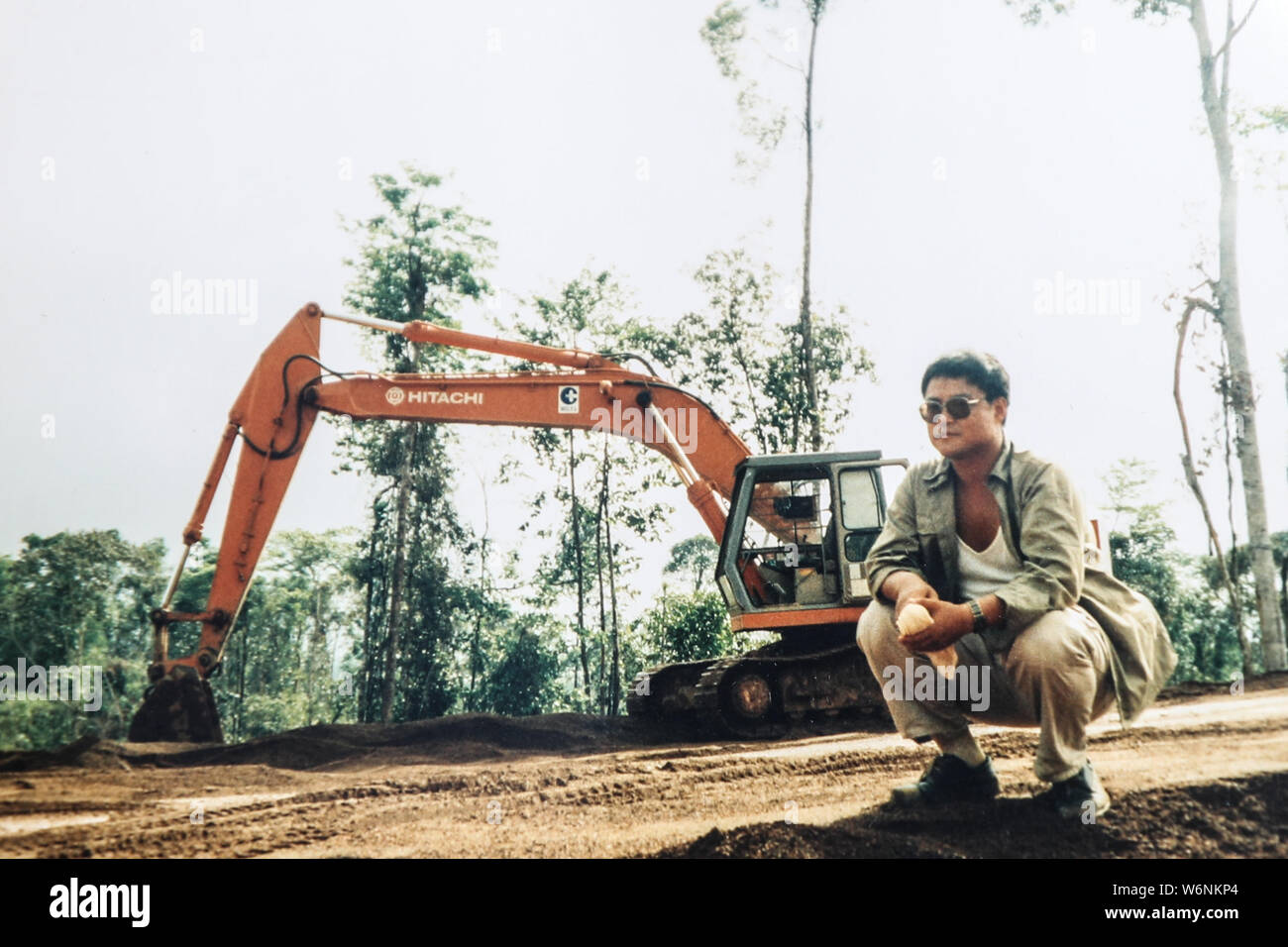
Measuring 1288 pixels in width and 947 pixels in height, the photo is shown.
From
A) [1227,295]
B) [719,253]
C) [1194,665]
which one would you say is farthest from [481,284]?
[1194,665]

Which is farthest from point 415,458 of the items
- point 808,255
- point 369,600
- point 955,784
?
point 955,784

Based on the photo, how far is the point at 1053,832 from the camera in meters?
2.10

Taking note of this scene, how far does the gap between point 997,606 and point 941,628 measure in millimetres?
160

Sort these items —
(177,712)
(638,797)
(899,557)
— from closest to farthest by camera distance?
(899,557) < (638,797) < (177,712)

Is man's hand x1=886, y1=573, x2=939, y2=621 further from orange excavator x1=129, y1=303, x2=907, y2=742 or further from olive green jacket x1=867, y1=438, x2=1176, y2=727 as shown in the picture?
orange excavator x1=129, y1=303, x2=907, y2=742

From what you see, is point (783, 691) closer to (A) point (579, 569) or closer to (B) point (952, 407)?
(B) point (952, 407)

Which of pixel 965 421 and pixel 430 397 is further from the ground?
pixel 430 397

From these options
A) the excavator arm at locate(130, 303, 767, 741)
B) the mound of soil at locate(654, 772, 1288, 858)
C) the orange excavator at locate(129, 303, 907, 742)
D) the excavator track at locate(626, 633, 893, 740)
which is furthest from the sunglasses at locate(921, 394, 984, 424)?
the excavator track at locate(626, 633, 893, 740)

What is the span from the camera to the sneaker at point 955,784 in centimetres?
245

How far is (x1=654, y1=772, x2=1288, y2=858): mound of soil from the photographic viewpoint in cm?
203

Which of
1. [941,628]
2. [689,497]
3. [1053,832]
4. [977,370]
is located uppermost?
[689,497]

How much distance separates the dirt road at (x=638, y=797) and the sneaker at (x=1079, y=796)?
45 mm
